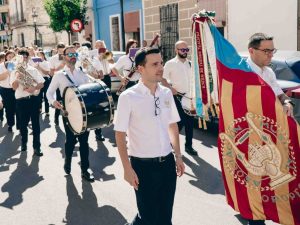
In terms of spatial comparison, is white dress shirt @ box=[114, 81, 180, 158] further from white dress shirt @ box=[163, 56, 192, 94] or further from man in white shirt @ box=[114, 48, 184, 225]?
white dress shirt @ box=[163, 56, 192, 94]

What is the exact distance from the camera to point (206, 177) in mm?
6137

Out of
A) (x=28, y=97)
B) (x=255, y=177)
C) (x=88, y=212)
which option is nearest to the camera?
(x=255, y=177)

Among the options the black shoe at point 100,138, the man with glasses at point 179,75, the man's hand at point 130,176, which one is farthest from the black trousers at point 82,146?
the man's hand at point 130,176

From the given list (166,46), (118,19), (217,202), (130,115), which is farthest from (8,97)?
(118,19)

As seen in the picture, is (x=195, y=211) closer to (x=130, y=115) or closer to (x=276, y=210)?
(x=276, y=210)

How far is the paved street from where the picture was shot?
4.89 m

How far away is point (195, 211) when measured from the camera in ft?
16.2

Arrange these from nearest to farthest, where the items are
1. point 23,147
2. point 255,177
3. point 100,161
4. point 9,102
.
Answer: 1. point 255,177
2. point 100,161
3. point 23,147
4. point 9,102

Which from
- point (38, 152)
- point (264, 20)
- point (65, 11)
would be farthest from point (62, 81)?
point (65, 11)

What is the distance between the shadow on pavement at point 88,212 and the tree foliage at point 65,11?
70.6 ft

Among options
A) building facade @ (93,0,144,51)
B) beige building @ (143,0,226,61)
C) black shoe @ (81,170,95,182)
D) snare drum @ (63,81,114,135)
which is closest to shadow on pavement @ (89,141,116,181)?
black shoe @ (81,170,95,182)

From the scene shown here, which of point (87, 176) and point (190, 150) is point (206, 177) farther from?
point (87, 176)

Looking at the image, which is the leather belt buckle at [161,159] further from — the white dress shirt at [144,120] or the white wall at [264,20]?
the white wall at [264,20]

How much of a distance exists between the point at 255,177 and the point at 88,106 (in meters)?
2.66
